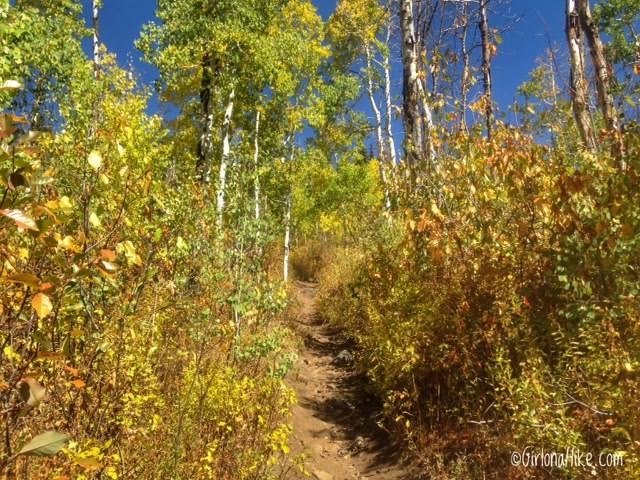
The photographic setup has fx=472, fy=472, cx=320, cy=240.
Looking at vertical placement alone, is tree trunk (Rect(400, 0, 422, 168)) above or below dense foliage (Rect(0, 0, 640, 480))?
above

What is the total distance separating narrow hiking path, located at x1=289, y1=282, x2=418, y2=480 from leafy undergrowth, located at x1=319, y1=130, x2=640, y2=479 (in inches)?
14.7

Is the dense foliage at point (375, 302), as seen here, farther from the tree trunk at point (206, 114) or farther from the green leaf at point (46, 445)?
the tree trunk at point (206, 114)

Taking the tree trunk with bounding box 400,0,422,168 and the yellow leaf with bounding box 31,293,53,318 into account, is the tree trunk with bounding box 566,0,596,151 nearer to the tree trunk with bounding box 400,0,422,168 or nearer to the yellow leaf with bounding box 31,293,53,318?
the tree trunk with bounding box 400,0,422,168

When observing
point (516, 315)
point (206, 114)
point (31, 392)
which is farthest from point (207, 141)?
point (31, 392)

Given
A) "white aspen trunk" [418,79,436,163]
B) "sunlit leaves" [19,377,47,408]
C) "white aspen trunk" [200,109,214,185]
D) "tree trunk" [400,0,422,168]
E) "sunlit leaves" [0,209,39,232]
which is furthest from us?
"white aspen trunk" [200,109,214,185]

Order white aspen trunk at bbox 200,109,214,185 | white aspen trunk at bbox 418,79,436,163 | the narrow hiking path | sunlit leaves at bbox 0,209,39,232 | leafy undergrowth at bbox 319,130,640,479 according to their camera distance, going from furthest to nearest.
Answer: white aspen trunk at bbox 200,109,214,185 < white aspen trunk at bbox 418,79,436,163 < the narrow hiking path < leafy undergrowth at bbox 319,130,640,479 < sunlit leaves at bbox 0,209,39,232

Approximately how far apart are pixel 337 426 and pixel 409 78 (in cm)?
471

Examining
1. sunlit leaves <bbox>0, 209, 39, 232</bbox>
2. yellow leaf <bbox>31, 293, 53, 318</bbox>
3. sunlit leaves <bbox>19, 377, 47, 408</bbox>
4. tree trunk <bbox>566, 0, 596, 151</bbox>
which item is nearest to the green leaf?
sunlit leaves <bbox>19, 377, 47, 408</bbox>

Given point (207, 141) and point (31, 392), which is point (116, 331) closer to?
point (31, 392)

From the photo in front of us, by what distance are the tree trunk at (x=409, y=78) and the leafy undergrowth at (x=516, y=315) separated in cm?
150

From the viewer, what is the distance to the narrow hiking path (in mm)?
4812

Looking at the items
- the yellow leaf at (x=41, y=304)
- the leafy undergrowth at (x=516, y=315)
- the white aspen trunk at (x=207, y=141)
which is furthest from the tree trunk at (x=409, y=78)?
the yellow leaf at (x=41, y=304)

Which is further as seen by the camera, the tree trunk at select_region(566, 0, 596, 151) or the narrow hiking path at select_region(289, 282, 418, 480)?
the tree trunk at select_region(566, 0, 596, 151)

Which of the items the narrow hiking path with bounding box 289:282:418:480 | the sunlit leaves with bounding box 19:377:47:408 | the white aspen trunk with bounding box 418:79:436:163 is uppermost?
the white aspen trunk with bounding box 418:79:436:163
